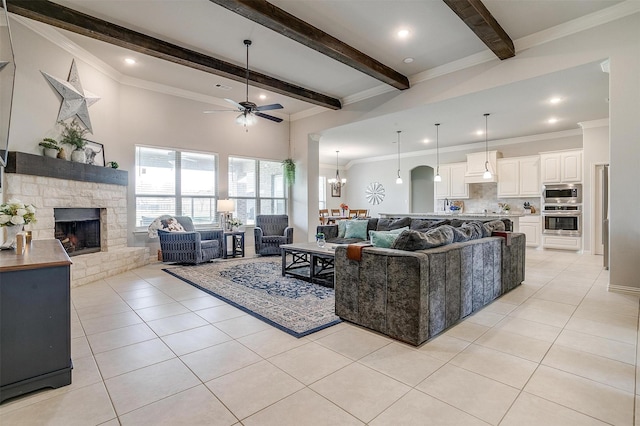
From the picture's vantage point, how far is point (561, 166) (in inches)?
289

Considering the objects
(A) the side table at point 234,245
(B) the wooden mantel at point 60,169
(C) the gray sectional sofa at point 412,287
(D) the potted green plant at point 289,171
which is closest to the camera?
(C) the gray sectional sofa at point 412,287

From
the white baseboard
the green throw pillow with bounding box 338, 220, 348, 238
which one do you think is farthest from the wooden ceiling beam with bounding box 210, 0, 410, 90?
the white baseboard

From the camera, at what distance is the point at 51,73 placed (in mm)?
4176

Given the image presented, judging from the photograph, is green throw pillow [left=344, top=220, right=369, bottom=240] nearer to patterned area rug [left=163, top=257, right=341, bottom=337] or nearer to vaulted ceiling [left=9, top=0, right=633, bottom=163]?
patterned area rug [left=163, top=257, right=341, bottom=337]

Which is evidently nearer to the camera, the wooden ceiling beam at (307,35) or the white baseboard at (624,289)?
the wooden ceiling beam at (307,35)

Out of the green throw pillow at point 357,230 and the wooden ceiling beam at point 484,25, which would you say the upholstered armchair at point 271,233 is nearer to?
the green throw pillow at point 357,230

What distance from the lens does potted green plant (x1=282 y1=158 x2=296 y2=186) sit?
7.54m

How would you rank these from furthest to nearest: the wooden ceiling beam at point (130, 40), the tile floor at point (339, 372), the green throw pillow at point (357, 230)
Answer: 1. the green throw pillow at point (357, 230)
2. the wooden ceiling beam at point (130, 40)
3. the tile floor at point (339, 372)

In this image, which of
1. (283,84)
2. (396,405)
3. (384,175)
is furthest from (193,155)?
(384,175)

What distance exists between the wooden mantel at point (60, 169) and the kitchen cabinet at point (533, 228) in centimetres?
920

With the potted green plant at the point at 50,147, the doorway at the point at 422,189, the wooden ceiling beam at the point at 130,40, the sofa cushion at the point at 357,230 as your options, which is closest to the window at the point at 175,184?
the potted green plant at the point at 50,147

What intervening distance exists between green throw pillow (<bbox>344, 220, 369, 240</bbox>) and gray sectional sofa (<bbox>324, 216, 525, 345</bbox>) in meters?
2.68

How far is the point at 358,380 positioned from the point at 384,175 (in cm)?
1020

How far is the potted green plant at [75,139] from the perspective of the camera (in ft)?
14.6
